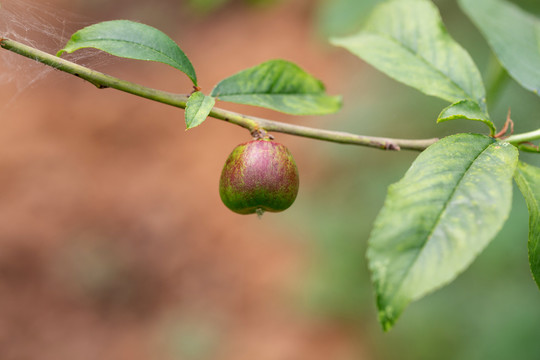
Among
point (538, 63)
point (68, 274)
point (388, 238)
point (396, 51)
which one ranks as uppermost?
point (68, 274)

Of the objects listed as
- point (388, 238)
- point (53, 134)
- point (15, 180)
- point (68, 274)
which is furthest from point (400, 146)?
point (53, 134)

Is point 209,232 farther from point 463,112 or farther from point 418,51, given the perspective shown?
point 463,112

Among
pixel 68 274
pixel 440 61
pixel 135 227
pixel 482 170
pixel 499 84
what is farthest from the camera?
pixel 135 227

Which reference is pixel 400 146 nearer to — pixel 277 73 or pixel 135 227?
pixel 277 73

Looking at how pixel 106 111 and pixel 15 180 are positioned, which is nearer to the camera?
pixel 15 180

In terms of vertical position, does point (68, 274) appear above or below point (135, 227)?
below

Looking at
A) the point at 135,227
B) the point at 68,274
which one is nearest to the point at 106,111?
the point at 135,227

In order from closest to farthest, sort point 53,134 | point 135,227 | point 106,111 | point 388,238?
point 388,238 < point 135,227 < point 53,134 < point 106,111
